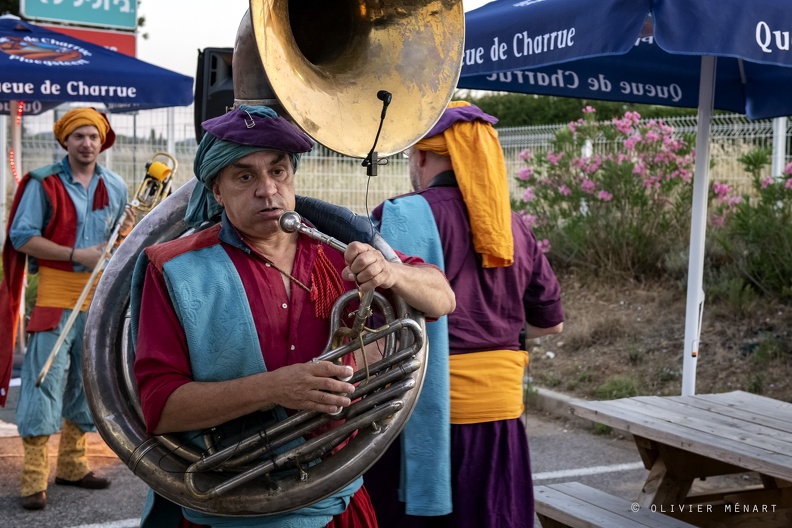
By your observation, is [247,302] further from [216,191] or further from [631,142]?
[631,142]

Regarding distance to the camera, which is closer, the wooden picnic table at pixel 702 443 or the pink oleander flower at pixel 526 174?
the wooden picnic table at pixel 702 443

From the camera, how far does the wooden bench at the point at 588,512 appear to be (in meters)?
3.75

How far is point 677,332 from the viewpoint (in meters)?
7.38

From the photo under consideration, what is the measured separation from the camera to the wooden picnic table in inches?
147

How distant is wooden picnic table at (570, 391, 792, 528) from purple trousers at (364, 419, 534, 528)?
3.06ft

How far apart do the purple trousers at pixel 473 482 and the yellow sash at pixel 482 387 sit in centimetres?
3

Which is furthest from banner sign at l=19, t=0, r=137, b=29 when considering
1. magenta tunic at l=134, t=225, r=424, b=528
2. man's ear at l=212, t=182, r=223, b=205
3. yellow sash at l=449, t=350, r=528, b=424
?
magenta tunic at l=134, t=225, r=424, b=528

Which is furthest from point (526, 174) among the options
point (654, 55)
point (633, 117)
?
point (654, 55)

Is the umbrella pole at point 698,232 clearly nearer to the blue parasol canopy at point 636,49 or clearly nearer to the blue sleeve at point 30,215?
the blue parasol canopy at point 636,49

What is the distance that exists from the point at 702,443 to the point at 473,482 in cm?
103

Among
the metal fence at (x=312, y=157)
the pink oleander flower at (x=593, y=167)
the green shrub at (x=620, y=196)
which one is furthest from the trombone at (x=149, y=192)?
the metal fence at (x=312, y=157)

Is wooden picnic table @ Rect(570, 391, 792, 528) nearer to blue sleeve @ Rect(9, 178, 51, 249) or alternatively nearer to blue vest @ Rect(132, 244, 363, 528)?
blue vest @ Rect(132, 244, 363, 528)

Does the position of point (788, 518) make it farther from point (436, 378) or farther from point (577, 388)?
point (577, 388)

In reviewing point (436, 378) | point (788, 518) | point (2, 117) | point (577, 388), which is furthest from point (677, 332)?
point (2, 117)
